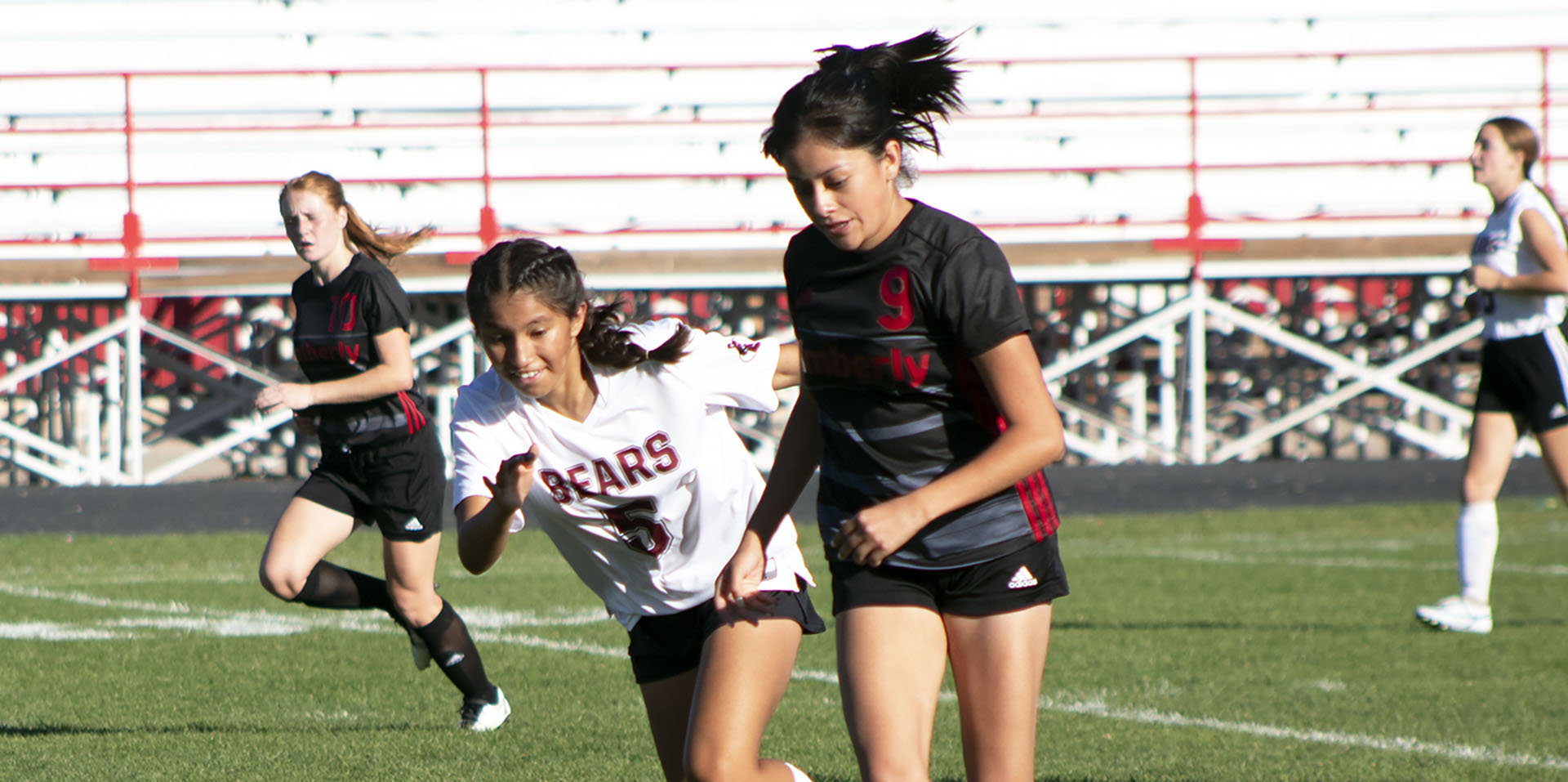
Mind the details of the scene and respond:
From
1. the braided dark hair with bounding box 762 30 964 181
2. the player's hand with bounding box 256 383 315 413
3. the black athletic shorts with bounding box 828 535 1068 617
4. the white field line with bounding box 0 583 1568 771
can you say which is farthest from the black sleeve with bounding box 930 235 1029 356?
the white field line with bounding box 0 583 1568 771

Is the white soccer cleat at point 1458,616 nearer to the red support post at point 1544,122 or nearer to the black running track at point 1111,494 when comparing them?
the black running track at point 1111,494

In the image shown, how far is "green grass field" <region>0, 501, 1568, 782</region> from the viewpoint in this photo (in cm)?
512

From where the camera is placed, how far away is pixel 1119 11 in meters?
16.8

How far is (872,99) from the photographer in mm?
3309

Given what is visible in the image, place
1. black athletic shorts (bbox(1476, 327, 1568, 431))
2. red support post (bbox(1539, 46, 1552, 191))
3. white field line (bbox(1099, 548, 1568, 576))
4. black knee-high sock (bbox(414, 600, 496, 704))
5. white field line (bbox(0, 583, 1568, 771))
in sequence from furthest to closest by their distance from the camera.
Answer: red support post (bbox(1539, 46, 1552, 191)) < white field line (bbox(1099, 548, 1568, 576)) < black athletic shorts (bbox(1476, 327, 1568, 431)) < black knee-high sock (bbox(414, 600, 496, 704)) < white field line (bbox(0, 583, 1568, 771))

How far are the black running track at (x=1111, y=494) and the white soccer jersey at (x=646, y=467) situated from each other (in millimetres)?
8045

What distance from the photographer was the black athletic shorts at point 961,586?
11.1 ft

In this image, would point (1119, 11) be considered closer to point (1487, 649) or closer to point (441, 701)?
point (1487, 649)

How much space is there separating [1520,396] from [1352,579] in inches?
91.4

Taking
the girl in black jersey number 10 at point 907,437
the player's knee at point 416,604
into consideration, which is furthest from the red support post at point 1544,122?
the girl in black jersey number 10 at point 907,437

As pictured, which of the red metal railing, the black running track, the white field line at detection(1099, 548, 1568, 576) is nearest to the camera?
the white field line at detection(1099, 548, 1568, 576)

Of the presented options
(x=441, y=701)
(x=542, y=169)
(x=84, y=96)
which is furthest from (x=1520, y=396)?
(x=84, y=96)

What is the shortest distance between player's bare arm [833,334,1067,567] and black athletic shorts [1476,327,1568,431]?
14.6 feet

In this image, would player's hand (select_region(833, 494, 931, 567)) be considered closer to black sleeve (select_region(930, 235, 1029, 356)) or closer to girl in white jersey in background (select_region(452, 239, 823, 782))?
black sleeve (select_region(930, 235, 1029, 356))
